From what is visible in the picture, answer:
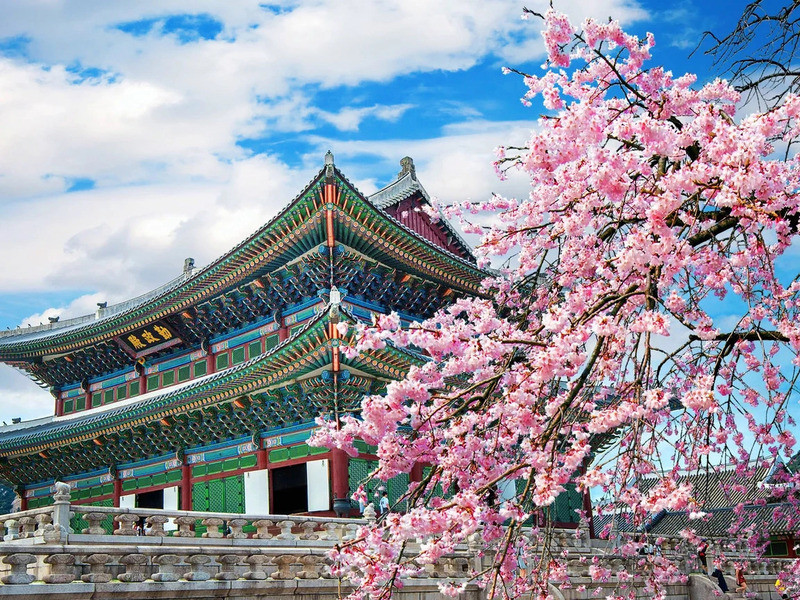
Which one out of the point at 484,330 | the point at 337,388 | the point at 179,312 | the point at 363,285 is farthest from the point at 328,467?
the point at 484,330

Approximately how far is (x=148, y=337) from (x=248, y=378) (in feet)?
25.2

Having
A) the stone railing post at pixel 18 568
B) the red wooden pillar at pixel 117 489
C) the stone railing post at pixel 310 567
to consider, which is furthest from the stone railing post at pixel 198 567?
the red wooden pillar at pixel 117 489

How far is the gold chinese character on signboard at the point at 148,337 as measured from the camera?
27.1 metres

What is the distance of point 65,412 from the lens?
99.7ft

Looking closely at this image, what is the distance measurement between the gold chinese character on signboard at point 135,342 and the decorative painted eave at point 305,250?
0.42 metres

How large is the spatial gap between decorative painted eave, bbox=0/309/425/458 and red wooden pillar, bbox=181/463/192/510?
1.72 meters

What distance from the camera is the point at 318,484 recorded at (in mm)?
20219

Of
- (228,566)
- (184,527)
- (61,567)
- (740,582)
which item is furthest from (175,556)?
(740,582)

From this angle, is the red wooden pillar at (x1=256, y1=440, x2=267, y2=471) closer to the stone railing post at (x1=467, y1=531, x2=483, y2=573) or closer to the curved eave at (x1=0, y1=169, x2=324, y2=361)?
the curved eave at (x1=0, y1=169, x2=324, y2=361)

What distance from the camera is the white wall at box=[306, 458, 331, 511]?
1989 cm

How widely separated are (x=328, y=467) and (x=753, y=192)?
14.9 meters

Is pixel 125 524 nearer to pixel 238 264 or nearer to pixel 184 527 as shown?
pixel 184 527

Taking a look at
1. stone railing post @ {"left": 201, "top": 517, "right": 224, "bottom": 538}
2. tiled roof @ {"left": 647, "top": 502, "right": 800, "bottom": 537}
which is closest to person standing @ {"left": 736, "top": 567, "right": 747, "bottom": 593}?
tiled roof @ {"left": 647, "top": 502, "right": 800, "bottom": 537}

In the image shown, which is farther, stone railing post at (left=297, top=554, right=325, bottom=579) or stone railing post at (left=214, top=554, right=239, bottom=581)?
stone railing post at (left=297, top=554, right=325, bottom=579)
